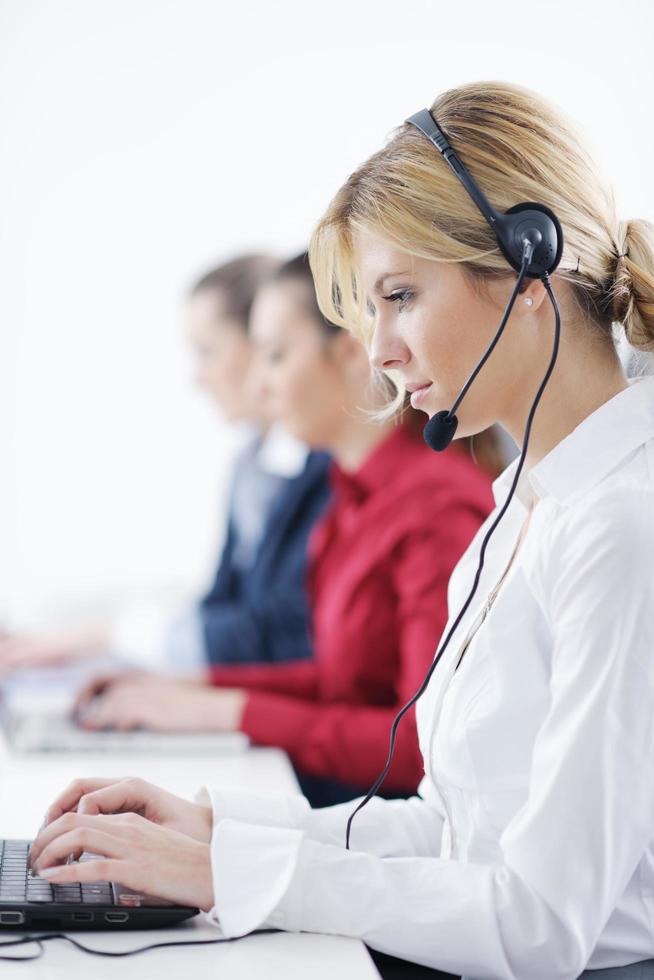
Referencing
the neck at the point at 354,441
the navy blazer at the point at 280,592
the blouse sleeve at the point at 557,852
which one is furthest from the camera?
the navy blazer at the point at 280,592

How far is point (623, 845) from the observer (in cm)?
81

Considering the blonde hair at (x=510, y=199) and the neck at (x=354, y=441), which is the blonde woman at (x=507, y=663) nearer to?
the blonde hair at (x=510, y=199)

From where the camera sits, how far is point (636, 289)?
0.99 m

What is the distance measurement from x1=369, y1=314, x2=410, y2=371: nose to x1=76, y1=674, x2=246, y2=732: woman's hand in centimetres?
82

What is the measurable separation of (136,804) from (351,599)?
806mm

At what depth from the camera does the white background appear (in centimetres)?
336

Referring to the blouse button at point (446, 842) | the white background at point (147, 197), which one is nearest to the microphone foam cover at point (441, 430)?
the blouse button at point (446, 842)

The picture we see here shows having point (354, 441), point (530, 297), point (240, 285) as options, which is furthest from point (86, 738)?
point (240, 285)

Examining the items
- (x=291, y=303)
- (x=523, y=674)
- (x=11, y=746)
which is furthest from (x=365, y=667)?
(x=523, y=674)

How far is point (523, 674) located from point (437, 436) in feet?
0.72

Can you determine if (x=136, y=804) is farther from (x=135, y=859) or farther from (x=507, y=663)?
(x=507, y=663)

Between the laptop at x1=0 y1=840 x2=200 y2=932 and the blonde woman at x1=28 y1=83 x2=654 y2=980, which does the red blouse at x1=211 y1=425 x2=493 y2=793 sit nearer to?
the blonde woman at x1=28 y1=83 x2=654 y2=980

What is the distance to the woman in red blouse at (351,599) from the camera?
1.61m

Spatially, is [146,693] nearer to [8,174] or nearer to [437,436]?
[437,436]
